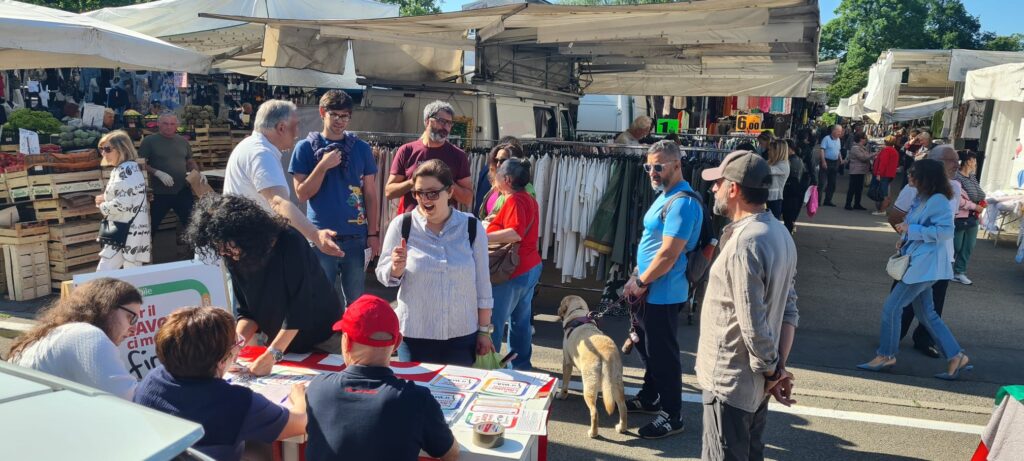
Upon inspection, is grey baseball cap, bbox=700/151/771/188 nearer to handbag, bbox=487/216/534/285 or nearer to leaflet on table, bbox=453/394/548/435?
leaflet on table, bbox=453/394/548/435

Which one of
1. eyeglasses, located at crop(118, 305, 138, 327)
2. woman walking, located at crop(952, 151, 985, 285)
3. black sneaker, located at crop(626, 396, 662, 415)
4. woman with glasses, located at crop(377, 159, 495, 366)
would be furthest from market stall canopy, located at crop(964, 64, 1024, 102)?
eyeglasses, located at crop(118, 305, 138, 327)

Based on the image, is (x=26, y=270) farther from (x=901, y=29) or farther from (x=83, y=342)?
(x=901, y=29)

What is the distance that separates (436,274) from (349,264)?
5.17ft

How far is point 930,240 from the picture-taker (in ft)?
18.2

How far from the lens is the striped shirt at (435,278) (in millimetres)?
3654

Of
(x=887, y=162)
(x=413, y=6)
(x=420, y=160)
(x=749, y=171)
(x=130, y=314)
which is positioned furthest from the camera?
(x=413, y=6)

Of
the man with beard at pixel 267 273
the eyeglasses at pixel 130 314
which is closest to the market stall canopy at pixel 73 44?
the man with beard at pixel 267 273

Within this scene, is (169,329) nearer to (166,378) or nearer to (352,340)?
(166,378)

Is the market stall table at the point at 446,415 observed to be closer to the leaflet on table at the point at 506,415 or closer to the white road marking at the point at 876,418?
the leaflet on table at the point at 506,415

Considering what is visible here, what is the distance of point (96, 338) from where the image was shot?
8.65ft

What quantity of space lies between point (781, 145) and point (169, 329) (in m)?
8.46

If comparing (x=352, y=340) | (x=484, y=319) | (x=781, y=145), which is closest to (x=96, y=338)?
(x=352, y=340)

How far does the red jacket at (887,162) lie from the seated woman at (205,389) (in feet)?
54.0

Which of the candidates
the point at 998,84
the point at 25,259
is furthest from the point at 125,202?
the point at 998,84
